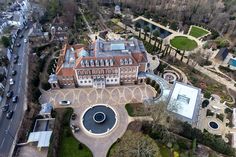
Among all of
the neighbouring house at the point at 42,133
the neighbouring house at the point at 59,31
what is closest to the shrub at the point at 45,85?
the neighbouring house at the point at 42,133

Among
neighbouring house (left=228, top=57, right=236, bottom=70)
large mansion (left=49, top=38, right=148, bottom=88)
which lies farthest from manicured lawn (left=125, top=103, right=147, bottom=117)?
neighbouring house (left=228, top=57, right=236, bottom=70)

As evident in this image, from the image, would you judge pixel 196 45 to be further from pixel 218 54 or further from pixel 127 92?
pixel 127 92

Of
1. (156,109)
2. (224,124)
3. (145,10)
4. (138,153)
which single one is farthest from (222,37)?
(138,153)

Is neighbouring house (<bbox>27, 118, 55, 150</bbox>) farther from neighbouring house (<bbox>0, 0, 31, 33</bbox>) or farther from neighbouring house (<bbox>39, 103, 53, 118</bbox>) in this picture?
neighbouring house (<bbox>0, 0, 31, 33</bbox>)

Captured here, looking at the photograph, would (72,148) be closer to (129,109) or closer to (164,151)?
(129,109)

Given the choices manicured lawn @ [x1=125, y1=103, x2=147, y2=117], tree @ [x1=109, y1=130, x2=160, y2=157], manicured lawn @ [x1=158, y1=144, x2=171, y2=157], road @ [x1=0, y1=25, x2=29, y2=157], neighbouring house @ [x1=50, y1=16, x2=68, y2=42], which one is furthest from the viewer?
neighbouring house @ [x1=50, y1=16, x2=68, y2=42]

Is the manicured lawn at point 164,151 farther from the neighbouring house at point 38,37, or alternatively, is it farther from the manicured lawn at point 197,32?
the manicured lawn at point 197,32

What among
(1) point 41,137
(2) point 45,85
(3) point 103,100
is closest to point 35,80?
(2) point 45,85
